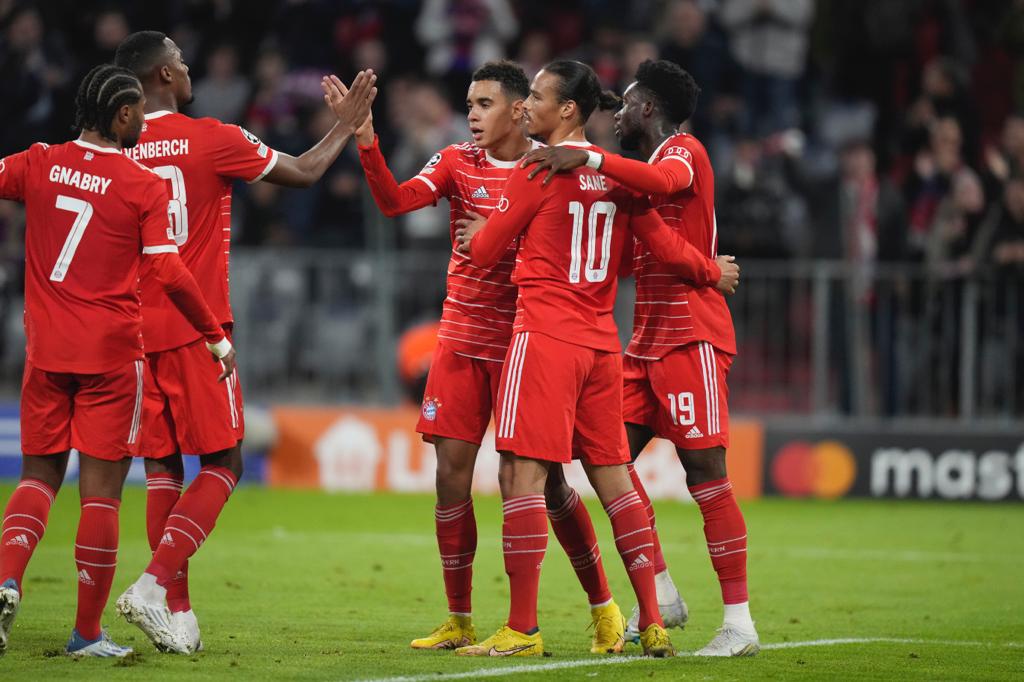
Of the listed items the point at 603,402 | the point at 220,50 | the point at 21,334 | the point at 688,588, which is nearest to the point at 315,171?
the point at 603,402

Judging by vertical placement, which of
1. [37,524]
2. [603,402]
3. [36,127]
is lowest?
[37,524]

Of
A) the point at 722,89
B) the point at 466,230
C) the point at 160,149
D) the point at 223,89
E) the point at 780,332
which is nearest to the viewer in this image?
the point at 466,230

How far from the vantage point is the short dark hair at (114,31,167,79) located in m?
7.12

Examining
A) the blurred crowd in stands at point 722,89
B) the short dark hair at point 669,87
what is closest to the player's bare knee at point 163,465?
the short dark hair at point 669,87

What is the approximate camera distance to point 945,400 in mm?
14688

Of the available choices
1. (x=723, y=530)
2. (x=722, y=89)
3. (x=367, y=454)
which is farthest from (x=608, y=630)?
(x=722, y=89)

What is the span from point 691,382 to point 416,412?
8.20 metres

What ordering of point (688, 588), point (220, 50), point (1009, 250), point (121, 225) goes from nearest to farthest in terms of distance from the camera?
point (121, 225)
point (688, 588)
point (1009, 250)
point (220, 50)

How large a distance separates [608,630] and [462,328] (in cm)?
151

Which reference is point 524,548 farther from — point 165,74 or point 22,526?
point 165,74

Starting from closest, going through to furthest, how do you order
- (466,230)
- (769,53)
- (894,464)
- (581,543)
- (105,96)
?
1. (105,96)
2. (466,230)
3. (581,543)
4. (894,464)
5. (769,53)

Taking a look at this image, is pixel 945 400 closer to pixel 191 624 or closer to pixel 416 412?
pixel 416 412

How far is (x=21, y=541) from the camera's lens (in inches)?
265

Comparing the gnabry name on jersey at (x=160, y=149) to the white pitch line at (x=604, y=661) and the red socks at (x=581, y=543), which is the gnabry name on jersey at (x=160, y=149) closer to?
the red socks at (x=581, y=543)
